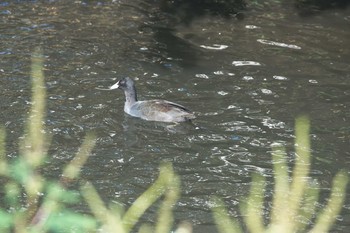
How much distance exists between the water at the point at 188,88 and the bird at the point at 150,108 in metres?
0.12

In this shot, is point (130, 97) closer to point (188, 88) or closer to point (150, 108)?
point (150, 108)

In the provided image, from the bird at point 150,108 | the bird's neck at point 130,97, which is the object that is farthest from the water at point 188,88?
the bird's neck at point 130,97

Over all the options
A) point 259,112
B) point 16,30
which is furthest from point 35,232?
point 16,30

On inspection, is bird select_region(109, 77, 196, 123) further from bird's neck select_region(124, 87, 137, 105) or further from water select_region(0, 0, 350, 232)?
water select_region(0, 0, 350, 232)

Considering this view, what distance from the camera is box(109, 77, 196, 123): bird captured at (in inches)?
383

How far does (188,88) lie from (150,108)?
1.00 metres

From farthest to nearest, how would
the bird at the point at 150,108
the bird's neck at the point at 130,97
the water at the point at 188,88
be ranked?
the bird's neck at the point at 130,97
the bird at the point at 150,108
the water at the point at 188,88

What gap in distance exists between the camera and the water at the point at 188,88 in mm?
8312

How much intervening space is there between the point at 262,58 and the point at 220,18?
2.44m

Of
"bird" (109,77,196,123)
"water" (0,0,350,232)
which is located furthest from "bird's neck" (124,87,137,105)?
"water" (0,0,350,232)

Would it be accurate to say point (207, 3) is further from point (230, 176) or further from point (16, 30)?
point (230, 176)

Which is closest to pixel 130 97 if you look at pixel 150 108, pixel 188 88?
pixel 150 108

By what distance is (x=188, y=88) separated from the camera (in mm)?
10891

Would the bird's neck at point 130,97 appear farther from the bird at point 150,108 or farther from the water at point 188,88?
the water at point 188,88
